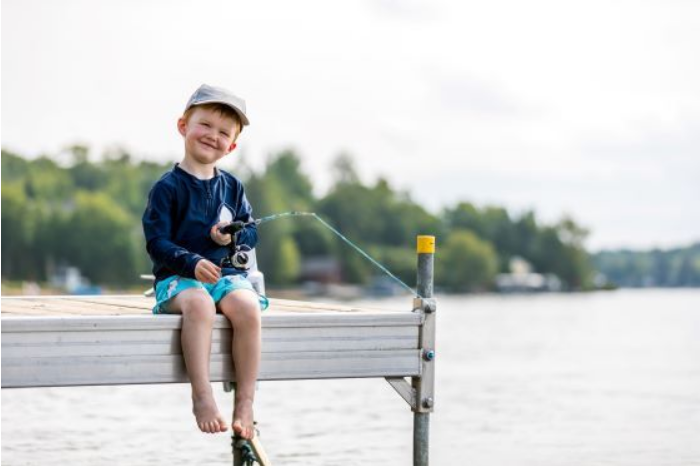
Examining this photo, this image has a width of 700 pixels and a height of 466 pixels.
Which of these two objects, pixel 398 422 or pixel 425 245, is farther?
pixel 398 422

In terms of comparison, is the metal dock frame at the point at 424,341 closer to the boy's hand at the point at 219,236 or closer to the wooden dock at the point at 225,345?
the wooden dock at the point at 225,345

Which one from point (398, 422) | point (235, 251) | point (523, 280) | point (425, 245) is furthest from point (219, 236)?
point (523, 280)

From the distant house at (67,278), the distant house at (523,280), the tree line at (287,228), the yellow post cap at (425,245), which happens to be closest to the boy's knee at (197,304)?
the yellow post cap at (425,245)

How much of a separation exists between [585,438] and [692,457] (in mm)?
1703

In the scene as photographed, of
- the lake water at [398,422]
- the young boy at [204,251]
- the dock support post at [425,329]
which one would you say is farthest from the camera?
the lake water at [398,422]

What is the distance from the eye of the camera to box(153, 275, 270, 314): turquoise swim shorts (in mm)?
6148

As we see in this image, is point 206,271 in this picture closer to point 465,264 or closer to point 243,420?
point 243,420

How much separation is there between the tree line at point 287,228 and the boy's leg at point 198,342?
88048 millimetres

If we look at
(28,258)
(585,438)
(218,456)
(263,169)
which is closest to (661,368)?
(585,438)

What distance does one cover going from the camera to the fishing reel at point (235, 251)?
6.11m

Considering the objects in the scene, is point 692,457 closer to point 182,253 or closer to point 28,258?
point 182,253

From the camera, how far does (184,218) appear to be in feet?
20.3

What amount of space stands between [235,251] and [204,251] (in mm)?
144

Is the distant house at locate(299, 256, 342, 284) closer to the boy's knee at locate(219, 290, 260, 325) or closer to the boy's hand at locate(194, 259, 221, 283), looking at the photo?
the boy's knee at locate(219, 290, 260, 325)
